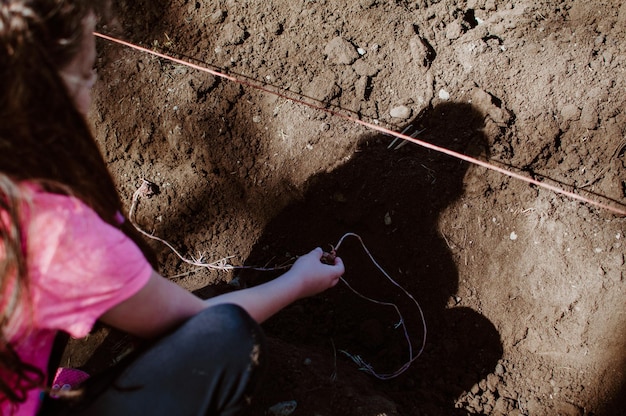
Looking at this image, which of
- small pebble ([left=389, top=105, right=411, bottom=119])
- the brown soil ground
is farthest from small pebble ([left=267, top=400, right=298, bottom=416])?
small pebble ([left=389, top=105, right=411, bottom=119])

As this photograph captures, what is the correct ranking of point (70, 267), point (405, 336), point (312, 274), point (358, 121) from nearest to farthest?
point (70, 267) → point (312, 274) → point (405, 336) → point (358, 121)

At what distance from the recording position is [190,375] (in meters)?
1.19

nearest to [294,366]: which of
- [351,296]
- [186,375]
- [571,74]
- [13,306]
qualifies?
[351,296]

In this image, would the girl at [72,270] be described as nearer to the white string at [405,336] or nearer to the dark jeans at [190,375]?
the dark jeans at [190,375]

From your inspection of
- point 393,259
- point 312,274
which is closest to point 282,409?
point 312,274

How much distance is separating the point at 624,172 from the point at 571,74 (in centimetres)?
44

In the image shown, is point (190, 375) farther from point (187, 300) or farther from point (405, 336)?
point (405, 336)

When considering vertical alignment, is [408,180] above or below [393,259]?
above

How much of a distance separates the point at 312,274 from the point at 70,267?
766 millimetres

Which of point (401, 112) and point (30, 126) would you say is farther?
point (401, 112)

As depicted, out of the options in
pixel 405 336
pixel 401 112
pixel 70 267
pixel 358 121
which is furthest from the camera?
pixel 401 112

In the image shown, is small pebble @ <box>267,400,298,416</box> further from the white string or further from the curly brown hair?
the curly brown hair

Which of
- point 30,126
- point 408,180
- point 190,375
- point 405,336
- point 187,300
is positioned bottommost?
point 405,336

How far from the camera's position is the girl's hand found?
5.05ft
